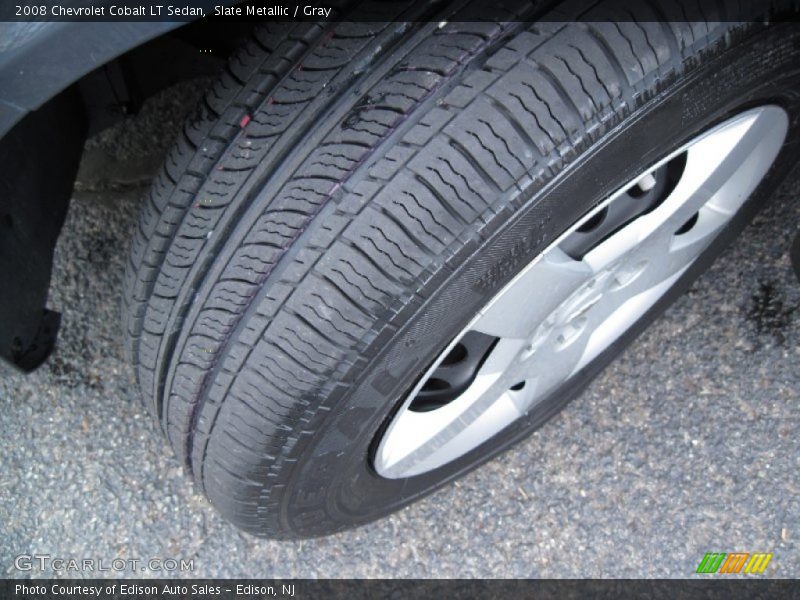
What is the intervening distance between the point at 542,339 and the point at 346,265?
1.85 ft

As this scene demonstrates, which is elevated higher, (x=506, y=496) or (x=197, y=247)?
(x=197, y=247)

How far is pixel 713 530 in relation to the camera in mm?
1754

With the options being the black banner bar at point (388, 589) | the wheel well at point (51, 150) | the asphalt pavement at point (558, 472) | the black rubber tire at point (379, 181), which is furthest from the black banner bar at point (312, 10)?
the black banner bar at point (388, 589)

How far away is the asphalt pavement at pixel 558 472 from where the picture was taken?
5.74 feet

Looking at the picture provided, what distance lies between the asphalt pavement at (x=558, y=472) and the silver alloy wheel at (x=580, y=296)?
22 centimetres

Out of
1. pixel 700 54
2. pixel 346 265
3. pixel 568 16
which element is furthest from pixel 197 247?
pixel 700 54

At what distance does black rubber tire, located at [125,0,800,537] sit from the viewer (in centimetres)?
103

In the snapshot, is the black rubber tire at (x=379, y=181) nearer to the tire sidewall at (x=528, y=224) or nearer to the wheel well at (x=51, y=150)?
the tire sidewall at (x=528, y=224)

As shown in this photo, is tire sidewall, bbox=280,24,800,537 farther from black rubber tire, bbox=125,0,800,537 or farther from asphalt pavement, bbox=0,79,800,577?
asphalt pavement, bbox=0,79,800,577

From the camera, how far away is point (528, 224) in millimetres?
1092

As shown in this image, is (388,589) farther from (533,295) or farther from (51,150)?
(51,150)

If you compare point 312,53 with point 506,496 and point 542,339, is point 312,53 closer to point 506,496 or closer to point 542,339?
point 542,339

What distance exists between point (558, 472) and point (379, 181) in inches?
40.0

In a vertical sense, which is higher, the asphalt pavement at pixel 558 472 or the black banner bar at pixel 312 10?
the black banner bar at pixel 312 10
